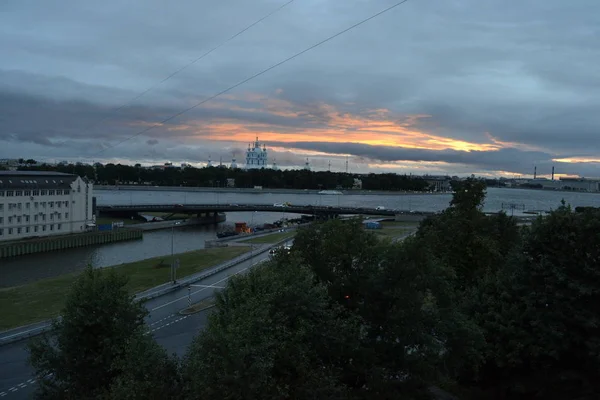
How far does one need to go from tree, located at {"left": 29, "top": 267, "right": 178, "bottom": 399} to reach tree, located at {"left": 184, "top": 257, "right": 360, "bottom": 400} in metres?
1.26

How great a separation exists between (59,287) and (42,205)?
18339 millimetres

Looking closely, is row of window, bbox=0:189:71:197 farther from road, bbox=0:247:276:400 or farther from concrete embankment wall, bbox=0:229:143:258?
road, bbox=0:247:276:400

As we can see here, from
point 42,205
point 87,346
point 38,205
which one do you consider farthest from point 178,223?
point 87,346

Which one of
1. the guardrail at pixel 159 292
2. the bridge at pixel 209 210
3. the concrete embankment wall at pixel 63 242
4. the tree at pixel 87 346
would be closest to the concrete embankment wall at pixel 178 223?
the bridge at pixel 209 210

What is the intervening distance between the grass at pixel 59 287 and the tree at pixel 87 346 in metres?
6.63

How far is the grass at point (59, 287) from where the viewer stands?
1472cm

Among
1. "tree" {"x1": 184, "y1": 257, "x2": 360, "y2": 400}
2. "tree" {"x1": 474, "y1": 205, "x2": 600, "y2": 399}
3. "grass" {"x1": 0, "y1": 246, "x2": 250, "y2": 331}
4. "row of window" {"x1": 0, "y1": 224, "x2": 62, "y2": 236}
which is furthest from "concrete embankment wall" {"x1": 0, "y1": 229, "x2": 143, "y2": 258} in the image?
"tree" {"x1": 474, "y1": 205, "x2": 600, "y2": 399}

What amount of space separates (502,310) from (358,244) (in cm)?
284

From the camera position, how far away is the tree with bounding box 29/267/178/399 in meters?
7.61

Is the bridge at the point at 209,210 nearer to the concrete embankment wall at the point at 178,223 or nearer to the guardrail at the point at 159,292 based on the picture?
the concrete embankment wall at the point at 178,223

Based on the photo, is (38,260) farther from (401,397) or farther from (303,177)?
(303,177)

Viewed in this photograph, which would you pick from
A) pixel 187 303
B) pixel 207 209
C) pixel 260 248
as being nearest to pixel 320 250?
pixel 187 303

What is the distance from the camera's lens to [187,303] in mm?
15680

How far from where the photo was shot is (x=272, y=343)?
20.6ft
